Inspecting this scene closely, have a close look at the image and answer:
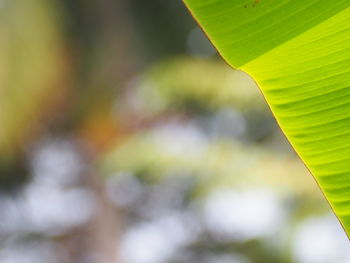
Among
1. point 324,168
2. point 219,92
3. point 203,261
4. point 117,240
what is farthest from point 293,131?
point 203,261

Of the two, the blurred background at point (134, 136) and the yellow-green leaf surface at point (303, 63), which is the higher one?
the yellow-green leaf surface at point (303, 63)

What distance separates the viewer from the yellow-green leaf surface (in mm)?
760

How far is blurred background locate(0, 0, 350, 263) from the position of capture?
21.0 feet

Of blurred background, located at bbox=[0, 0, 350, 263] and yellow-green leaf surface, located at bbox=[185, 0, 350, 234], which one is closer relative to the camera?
yellow-green leaf surface, located at bbox=[185, 0, 350, 234]

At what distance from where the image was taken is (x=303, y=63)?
84 centimetres

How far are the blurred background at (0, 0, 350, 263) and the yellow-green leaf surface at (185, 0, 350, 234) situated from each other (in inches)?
208

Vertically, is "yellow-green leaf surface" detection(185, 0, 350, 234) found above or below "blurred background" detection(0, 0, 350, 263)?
above

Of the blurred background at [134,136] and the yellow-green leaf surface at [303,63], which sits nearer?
the yellow-green leaf surface at [303,63]

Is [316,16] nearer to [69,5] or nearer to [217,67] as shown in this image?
[217,67]

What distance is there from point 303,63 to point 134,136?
5942 mm

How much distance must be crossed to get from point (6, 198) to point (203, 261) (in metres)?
2.16

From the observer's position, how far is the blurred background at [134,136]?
6.41 m

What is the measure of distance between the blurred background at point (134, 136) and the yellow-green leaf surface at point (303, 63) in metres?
5.29

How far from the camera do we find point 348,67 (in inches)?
33.2
